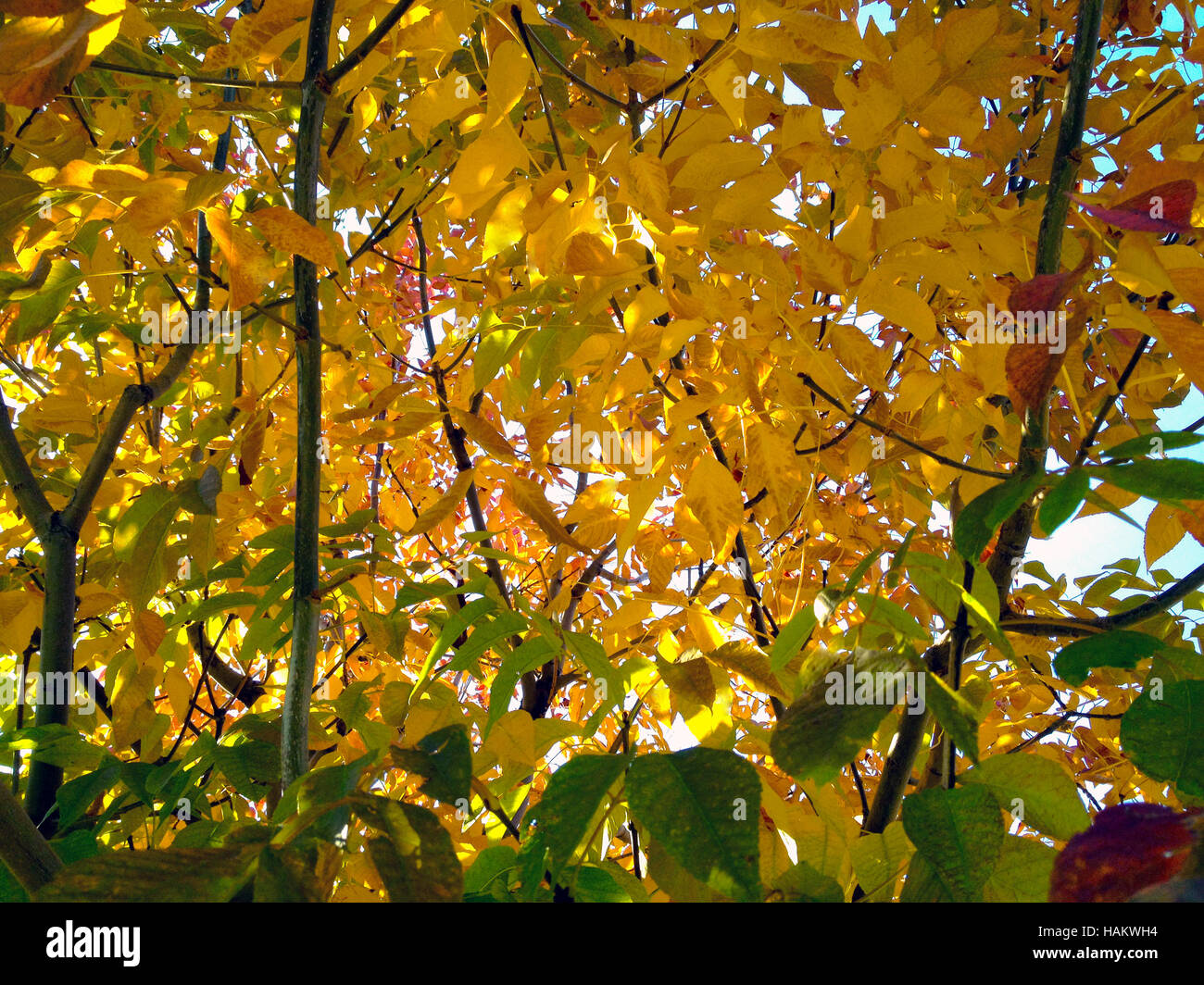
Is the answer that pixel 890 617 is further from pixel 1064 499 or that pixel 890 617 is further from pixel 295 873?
pixel 295 873

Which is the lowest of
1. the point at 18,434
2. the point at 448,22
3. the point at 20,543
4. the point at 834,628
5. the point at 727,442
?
the point at 834,628

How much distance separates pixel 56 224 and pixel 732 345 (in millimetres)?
906

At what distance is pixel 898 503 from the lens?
74.0 inches

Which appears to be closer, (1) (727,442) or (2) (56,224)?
(2) (56,224)

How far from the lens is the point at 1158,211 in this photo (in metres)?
0.67

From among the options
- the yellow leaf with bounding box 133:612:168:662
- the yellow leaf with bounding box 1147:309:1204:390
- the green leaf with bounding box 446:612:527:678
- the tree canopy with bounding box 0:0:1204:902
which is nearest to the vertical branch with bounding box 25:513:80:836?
the tree canopy with bounding box 0:0:1204:902

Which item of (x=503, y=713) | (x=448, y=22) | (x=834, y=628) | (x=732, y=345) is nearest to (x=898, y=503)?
(x=834, y=628)

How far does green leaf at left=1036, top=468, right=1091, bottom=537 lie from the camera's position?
59cm

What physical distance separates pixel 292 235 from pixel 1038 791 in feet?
2.76

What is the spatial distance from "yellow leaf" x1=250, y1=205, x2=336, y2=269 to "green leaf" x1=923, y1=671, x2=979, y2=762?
67cm

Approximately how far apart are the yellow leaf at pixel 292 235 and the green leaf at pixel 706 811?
58 cm

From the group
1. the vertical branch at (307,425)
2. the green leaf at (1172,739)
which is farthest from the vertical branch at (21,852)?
the green leaf at (1172,739)

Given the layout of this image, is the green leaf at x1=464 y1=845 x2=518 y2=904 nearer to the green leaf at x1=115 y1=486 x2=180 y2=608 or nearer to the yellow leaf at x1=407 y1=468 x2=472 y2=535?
the yellow leaf at x1=407 y1=468 x2=472 y2=535
